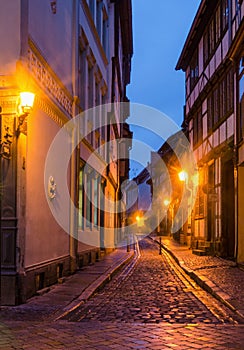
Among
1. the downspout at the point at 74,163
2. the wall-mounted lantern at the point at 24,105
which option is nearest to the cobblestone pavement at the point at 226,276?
the downspout at the point at 74,163

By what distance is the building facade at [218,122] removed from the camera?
1648cm

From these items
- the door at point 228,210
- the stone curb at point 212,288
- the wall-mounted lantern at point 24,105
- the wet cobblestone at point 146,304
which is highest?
the wall-mounted lantern at point 24,105

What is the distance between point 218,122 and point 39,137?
36.1 feet

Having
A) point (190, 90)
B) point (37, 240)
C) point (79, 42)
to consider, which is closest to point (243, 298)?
point (37, 240)

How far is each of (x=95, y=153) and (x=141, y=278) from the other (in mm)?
6375

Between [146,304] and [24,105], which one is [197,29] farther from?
[146,304]

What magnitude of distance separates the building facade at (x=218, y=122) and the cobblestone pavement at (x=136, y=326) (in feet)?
21.5

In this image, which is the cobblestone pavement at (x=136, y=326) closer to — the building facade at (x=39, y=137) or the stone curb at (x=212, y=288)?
the stone curb at (x=212, y=288)

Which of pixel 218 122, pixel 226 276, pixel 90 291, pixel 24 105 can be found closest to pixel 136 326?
pixel 90 291

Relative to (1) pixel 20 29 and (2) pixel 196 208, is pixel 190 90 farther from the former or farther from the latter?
(1) pixel 20 29

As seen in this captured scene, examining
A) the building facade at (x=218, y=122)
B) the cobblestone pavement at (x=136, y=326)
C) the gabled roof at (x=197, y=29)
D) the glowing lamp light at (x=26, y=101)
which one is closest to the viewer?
the cobblestone pavement at (x=136, y=326)

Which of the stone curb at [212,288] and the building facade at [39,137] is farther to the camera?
the stone curb at [212,288]

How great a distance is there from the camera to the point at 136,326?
25.6 feet

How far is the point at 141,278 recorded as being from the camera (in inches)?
591
